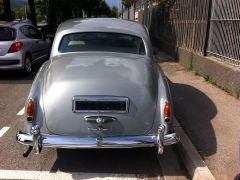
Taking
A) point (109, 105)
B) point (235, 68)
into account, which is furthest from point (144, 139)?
point (235, 68)

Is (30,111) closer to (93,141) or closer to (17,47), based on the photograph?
(93,141)

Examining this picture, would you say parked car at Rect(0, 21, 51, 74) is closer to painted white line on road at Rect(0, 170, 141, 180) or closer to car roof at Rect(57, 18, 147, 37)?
car roof at Rect(57, 18, 147, 37)

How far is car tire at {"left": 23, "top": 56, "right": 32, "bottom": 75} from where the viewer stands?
1140 cm

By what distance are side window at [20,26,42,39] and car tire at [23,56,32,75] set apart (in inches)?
28.2

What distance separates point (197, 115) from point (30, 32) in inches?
277

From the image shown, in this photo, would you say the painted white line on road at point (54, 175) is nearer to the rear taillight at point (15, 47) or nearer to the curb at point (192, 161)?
the curb at point (192, 161)

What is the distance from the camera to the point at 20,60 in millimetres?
11039

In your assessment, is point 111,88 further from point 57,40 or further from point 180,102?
point 180,102

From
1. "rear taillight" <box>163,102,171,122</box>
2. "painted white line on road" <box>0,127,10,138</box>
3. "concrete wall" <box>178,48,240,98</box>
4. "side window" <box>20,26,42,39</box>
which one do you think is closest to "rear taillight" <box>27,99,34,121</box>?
"rear taillight" <box>163,102,171,122</box>

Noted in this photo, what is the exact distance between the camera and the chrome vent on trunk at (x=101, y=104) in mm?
4699

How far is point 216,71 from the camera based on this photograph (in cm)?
938

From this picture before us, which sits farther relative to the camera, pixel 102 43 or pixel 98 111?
pixel 102 43

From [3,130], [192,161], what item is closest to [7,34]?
[3,130]

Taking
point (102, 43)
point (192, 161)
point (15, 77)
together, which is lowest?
point (15, 77)
